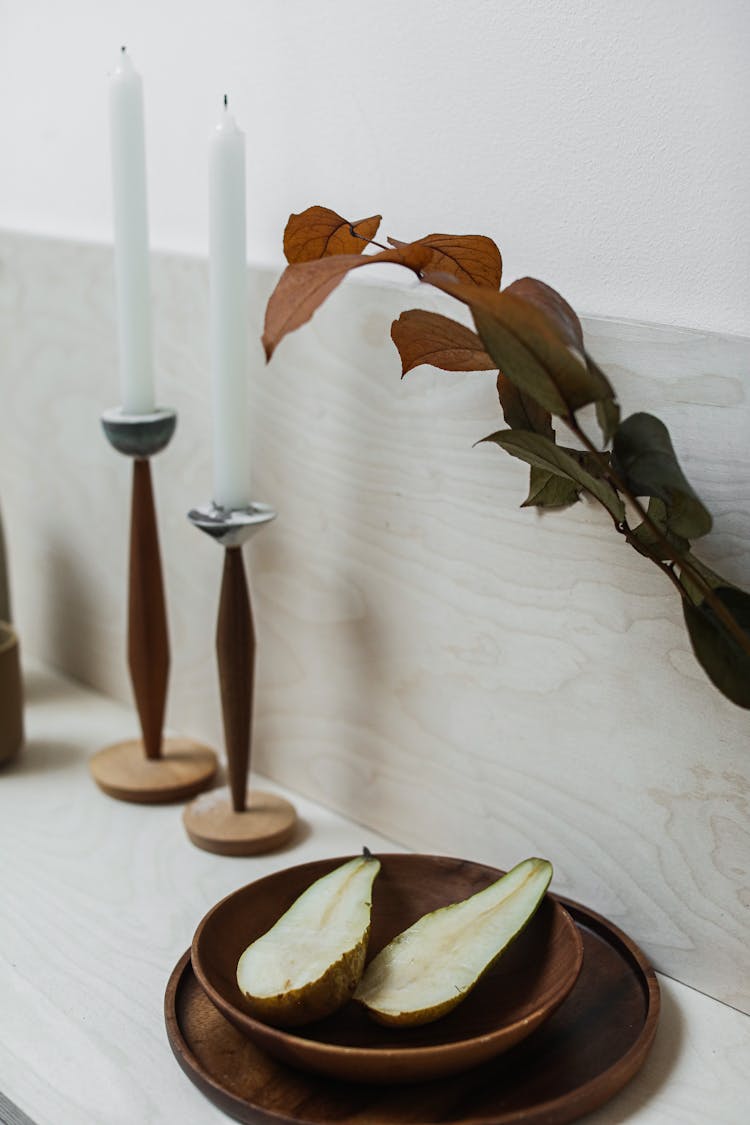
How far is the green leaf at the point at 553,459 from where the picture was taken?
496 millimetres

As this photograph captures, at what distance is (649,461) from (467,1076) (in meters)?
0.26

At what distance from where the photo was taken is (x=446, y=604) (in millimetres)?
666

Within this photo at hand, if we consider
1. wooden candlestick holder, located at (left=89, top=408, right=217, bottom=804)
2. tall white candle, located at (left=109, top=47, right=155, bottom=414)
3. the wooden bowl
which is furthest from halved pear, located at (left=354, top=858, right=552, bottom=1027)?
tall white candle, located at (left=109, top=47, right=155, bottom=414)

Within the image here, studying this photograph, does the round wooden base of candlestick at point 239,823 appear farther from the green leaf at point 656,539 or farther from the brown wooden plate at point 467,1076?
the green leaf at point 656,539

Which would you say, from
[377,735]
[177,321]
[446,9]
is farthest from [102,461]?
[446,9]

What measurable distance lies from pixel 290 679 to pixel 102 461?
0.74 ft

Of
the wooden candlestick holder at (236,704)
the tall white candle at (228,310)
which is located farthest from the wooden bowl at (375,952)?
the tall white candle at (228,310)

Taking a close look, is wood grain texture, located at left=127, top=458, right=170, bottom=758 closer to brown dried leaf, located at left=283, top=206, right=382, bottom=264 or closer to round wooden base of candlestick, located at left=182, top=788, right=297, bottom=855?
round wooden base of candlestick, located at left=182, top=788, right=297, bottom=855

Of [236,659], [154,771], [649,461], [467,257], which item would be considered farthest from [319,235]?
[154,771]

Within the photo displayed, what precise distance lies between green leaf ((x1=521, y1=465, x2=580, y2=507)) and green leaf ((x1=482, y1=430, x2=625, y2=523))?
44 mm

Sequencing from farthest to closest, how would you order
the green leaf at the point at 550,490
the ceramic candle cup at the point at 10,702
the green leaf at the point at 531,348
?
the ceramic candle cup at the point at 10,702, the green leaf at the point at 550,490, the green leaf at the point at 531,348

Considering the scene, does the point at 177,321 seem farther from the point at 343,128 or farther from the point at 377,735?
the point at 377,735

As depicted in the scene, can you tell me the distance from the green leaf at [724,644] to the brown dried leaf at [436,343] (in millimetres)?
127

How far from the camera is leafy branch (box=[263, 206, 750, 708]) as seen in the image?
0.44 m
